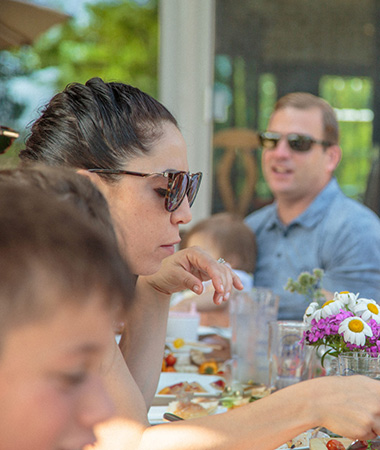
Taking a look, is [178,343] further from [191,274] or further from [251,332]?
[191,274]

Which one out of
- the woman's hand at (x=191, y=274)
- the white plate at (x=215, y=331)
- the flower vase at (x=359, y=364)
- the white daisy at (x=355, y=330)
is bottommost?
the white plate at (x=215, y=331)

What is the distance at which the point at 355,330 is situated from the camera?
4.48 feet

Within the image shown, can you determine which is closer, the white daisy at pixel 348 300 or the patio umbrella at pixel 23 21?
the white daisy at pixel 348 300

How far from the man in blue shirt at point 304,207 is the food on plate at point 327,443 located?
2.05 meters

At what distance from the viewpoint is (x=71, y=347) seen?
2.50ft

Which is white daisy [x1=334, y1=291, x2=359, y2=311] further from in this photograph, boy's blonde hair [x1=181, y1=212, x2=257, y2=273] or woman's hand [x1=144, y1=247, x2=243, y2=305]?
boy's blonde hair [x1=181, y1=212, x2=257, y2=273]

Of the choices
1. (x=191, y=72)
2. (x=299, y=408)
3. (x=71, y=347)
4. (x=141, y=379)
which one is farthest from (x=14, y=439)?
(x=191, y=72)

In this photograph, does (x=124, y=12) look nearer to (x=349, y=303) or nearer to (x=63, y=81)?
(x=63, y=81)

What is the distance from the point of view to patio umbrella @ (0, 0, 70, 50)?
13.9 feet

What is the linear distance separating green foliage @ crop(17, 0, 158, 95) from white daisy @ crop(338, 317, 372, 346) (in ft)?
13.7

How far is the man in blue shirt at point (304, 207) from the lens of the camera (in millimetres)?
3357

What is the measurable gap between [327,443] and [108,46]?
451 centimetres

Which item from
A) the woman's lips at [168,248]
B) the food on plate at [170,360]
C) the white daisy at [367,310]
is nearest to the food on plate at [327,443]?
the white daisy at [367,310]

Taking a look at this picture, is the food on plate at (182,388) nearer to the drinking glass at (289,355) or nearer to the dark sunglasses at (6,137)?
the drinking glass at (289,355)
